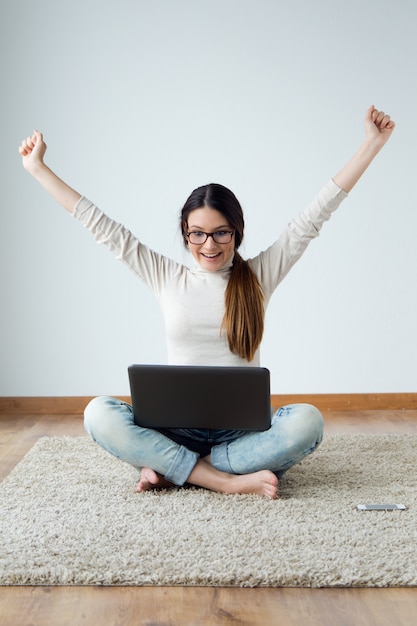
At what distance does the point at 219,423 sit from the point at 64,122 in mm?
1915

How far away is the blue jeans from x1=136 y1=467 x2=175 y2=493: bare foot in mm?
19

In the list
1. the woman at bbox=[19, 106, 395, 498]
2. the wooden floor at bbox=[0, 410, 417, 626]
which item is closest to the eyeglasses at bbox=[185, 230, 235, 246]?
the woman at bbox=[19, 106, 395, 498]

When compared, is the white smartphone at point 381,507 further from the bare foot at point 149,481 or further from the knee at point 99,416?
the knee at point 99,416

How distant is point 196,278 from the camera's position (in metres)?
2.54

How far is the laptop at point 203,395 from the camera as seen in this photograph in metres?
2.24

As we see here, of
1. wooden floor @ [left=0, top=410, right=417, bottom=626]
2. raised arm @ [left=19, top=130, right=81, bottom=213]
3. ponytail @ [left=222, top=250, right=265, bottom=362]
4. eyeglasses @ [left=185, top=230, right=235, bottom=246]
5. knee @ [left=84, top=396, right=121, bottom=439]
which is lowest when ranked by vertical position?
wooden floor @ [left=0, top=410, right=417, bottom=626]

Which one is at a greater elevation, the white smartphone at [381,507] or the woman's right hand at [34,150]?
the woman's right hand at [34,150]

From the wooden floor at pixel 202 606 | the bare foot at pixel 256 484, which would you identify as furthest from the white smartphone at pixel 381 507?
the wooden floor at pixel 202 606

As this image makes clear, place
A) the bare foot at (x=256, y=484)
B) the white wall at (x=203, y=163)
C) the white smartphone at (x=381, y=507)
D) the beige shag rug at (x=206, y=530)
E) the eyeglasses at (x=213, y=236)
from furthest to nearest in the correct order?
1. the white wall at (x=203, y=163)
2. the eyeglasses at (x=213, y=236)
3. the bare foot at (x=256, y=484)
4. the white smartphone at (x=381, y=507)
5. the beige shag rug at (x=206, y=530)

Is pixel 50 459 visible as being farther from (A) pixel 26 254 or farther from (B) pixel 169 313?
(A) pixel 26 254

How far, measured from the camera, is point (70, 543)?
1.98 meters

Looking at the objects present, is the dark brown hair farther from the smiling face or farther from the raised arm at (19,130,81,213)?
the raised arm at (19,130,81,213)

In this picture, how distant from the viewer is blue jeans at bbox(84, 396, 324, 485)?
238cm

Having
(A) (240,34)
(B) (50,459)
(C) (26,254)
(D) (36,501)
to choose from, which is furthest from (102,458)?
(A) (240,34)
